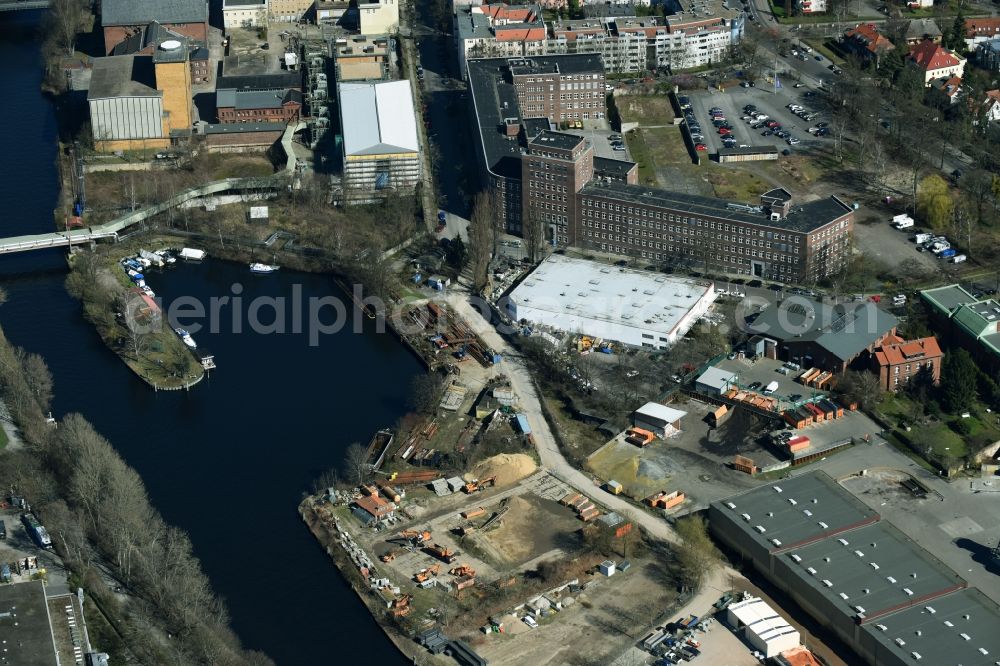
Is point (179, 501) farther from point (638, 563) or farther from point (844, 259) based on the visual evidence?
point (844, 259)

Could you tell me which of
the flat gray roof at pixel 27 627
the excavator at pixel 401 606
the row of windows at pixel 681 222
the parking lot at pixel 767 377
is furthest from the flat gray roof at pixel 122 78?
the excavator at pixel 401 606

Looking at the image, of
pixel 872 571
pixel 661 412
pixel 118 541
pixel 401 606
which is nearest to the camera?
pixel 401 606

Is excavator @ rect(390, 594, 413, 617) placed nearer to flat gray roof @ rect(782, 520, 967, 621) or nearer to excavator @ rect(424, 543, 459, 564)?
excavator @ rect(424, 543, 459, 564)

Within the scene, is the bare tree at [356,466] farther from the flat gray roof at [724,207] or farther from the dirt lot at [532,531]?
the flat gray roof at [724,207]

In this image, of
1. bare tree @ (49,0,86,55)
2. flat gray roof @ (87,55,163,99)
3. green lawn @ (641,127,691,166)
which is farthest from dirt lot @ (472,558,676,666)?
bare tree @ (49,0,86,55)

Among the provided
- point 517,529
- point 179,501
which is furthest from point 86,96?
point 517,529

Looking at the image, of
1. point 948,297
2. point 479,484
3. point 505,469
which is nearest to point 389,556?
point 479,484

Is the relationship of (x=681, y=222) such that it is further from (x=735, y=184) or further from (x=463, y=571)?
(x=463, y=571)
